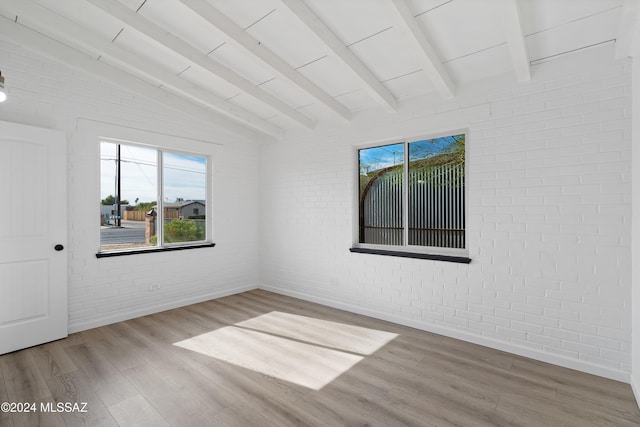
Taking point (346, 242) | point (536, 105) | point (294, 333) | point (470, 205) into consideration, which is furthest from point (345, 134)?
point (294, 333)

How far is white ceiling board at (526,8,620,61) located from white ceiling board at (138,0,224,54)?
9.21ft

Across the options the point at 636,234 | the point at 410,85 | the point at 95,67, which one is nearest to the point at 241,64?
the point at 95,67

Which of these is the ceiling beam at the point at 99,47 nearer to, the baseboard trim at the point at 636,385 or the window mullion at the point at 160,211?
the window mullion at the point at 160,211

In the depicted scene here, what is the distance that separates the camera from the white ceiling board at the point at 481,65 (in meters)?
2.85

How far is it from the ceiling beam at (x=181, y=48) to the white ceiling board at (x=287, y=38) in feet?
2.26

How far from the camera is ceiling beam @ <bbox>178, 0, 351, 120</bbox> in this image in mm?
2564

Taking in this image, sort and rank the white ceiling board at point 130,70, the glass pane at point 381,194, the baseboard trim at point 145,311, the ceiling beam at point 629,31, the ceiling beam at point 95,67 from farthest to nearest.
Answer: the glass pane at point 381,194 < the baseboard trim at point 145,311 < the white ceiling board at point 130,70 < the ceiling beam at point 95,67 < the ceiling beam at point 629,31

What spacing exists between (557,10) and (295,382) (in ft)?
11.6

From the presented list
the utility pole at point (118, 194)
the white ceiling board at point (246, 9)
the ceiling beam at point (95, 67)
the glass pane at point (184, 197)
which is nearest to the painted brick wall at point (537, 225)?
the white ceiling board at point (246, 9)

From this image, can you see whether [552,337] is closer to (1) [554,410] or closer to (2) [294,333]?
(1) [554,410]

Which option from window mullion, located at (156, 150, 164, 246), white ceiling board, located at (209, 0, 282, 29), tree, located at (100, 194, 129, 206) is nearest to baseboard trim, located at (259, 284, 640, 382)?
window mullion, located at (156, 150, 164, 246)

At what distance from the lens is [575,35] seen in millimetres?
2516

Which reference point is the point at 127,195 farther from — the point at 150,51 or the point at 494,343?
the point at 494,343

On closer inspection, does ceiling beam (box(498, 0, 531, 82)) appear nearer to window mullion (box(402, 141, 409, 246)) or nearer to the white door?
window mullion (box(402, 141, 409, 246))
